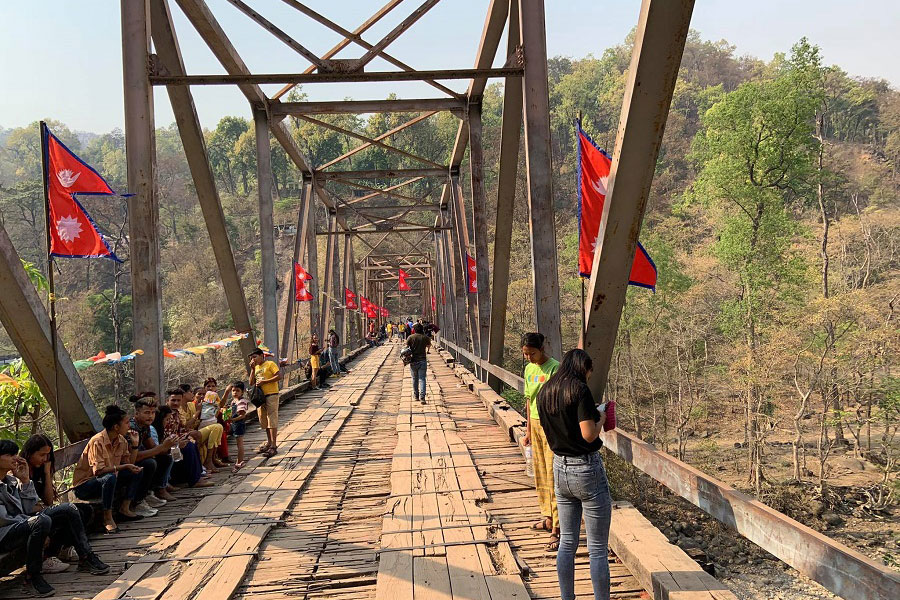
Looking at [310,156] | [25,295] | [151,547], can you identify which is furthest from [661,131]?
[310,156]

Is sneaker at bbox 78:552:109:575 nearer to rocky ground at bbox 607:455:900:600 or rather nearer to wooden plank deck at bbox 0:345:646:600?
wooden plank deck at bbox 0:345:646:600

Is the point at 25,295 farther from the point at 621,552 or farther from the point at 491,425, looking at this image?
the point at 491,425

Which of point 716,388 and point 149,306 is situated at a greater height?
point 149,306

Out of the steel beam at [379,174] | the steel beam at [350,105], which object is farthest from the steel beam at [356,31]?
the steel beam at [379,174]

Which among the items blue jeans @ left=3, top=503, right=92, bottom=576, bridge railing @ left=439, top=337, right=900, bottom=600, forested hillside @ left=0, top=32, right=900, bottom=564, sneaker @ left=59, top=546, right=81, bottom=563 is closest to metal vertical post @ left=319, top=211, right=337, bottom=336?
forested hillside @ left=0, top=32, right=900, bottom=564

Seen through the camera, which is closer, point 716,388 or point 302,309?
point 716,388

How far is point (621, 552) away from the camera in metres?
3.62

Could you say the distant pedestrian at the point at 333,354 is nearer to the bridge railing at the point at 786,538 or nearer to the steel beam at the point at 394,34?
the steel beam at the point at 394,34

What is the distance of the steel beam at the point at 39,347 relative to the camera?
15.2 feet

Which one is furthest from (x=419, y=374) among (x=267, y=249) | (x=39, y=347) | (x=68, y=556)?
(x=68, y=556)

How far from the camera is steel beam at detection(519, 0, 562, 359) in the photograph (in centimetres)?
688

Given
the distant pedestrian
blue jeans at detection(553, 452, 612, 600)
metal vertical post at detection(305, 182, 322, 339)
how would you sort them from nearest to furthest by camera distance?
1. blue jeans at detection(553, 452, 612, 600)
2. the distant pedestrian
3. metal vertical post at detection(305, 182, 322, 339)

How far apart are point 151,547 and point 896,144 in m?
64.9

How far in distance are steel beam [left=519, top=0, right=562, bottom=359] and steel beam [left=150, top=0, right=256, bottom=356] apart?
361 centimetres
